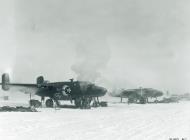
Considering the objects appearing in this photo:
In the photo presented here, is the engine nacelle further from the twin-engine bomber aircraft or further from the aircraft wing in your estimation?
the twin-engine bomber aircraft

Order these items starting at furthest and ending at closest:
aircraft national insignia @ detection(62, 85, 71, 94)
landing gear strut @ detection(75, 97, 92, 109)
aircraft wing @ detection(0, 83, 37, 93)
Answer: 1. aircraft wing @ detection(0, 83, 37, 93)
2. aircraft national insignia @ detection(62, 85, 71, 94)
3. landing gear strut @ detection(75, 97, 92, 109)

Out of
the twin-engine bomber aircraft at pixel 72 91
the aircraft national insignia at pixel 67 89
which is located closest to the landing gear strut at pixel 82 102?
the twin-engine bomber aircraft at pixel 72 91

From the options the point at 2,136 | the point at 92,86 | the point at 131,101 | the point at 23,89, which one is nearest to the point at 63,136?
the point at 2,136

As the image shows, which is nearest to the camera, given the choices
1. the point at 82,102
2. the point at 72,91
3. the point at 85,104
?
the point at 85,104

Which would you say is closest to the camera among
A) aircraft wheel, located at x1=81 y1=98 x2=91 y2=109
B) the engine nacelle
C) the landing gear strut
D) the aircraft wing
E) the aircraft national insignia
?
aircraft wheel, located at x1=81 y1=98 x2=91 y2=109

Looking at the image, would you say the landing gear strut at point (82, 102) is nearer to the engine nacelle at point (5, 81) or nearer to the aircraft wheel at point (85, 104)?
the aircraft wheel at point (85, 104)

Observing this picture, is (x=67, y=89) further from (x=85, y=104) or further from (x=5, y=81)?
(x=5, y=81)

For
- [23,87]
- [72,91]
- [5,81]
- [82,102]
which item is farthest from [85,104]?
[5,81]

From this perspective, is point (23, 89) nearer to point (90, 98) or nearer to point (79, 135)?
point (90, 98)

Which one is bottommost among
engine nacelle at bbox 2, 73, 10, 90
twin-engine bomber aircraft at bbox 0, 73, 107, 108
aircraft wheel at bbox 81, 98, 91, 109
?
aircraft wheel at bbox 81, 98, 91, 109

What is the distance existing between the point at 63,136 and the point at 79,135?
0.80 m

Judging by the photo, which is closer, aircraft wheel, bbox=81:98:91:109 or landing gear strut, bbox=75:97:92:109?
aircraft wheel, bbox=81:98:91:109

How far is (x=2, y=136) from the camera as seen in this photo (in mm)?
14297

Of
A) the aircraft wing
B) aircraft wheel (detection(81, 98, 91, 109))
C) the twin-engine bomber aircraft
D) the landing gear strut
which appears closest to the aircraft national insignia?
the twin-engine bomber aircraft
